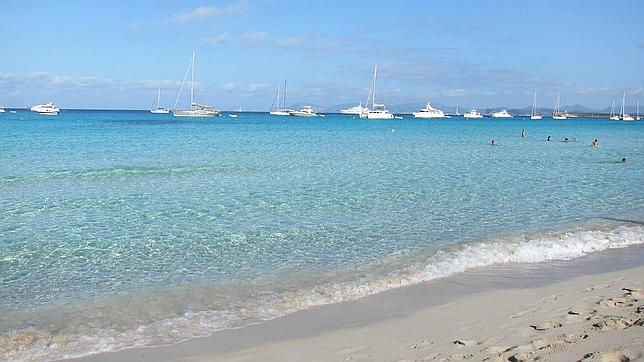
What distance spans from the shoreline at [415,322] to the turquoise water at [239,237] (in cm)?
41

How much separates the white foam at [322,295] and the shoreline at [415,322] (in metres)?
0.25

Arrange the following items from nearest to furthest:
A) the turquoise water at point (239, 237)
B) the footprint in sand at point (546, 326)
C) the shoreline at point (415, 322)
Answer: the shoreline at point (415, 322), the footprint in sand at point (546, 326), the turquoise water at point (239, 237)

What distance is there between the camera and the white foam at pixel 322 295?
702 centimetres

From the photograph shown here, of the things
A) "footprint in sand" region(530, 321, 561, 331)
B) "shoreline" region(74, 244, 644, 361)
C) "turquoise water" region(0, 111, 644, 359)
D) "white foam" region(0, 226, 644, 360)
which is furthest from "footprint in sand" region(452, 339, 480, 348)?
"turquoise water" region(0, 111, 644, 359)

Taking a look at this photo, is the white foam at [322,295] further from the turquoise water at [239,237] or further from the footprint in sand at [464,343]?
the footprint in sand at [464,343]

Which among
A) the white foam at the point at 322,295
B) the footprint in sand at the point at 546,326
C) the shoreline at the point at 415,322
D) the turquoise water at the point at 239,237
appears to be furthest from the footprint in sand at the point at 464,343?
the turquoise water at the point at 239,237

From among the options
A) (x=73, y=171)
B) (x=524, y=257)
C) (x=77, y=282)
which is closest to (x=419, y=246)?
(x=524, y=257)

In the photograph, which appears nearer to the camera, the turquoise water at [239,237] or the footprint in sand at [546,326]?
the footprint in sand at [546,326]

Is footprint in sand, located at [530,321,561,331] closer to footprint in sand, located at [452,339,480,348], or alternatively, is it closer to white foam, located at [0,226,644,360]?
footprint in sand, located at [452,339,480,348]

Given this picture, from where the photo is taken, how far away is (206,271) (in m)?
10.3

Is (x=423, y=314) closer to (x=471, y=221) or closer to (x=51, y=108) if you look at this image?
(x=471, y=221)

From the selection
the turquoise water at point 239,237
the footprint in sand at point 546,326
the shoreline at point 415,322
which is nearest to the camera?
the shoreline at point 415,322

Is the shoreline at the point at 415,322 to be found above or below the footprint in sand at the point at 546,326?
below

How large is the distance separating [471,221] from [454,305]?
24.0 feet
